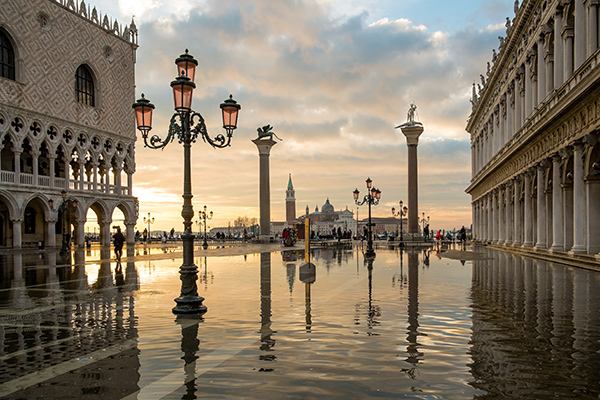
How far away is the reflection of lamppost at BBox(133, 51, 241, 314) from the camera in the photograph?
32.6 feet

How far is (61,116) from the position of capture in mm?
43656

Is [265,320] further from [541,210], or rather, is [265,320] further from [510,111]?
[510,111]

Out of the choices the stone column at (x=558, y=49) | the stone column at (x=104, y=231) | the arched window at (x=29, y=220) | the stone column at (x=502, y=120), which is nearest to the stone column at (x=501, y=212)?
the stone column at (x=502, y=120)

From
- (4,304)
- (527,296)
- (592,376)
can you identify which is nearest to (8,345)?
(4,304)

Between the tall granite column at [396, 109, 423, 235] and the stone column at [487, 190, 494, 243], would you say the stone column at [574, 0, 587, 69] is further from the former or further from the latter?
the tall granite column at [396, 109, 423, 235]

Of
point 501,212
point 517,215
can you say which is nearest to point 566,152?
point 517,215

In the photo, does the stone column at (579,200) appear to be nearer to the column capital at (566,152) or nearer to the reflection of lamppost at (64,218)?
the column capital at (566,152)

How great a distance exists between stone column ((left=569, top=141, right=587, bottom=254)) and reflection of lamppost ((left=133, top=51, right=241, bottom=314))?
1442 centimetres

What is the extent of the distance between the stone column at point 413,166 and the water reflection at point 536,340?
37.0 m

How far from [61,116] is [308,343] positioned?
1673 inches

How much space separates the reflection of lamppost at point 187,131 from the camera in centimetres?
994

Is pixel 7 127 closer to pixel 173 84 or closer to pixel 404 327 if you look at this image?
pixel 173 84

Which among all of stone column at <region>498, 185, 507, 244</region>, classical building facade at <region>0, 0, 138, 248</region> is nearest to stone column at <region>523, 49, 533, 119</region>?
stone column at <region>498, 185, 507, 244</region>

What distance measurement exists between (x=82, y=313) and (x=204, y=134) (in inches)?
170
